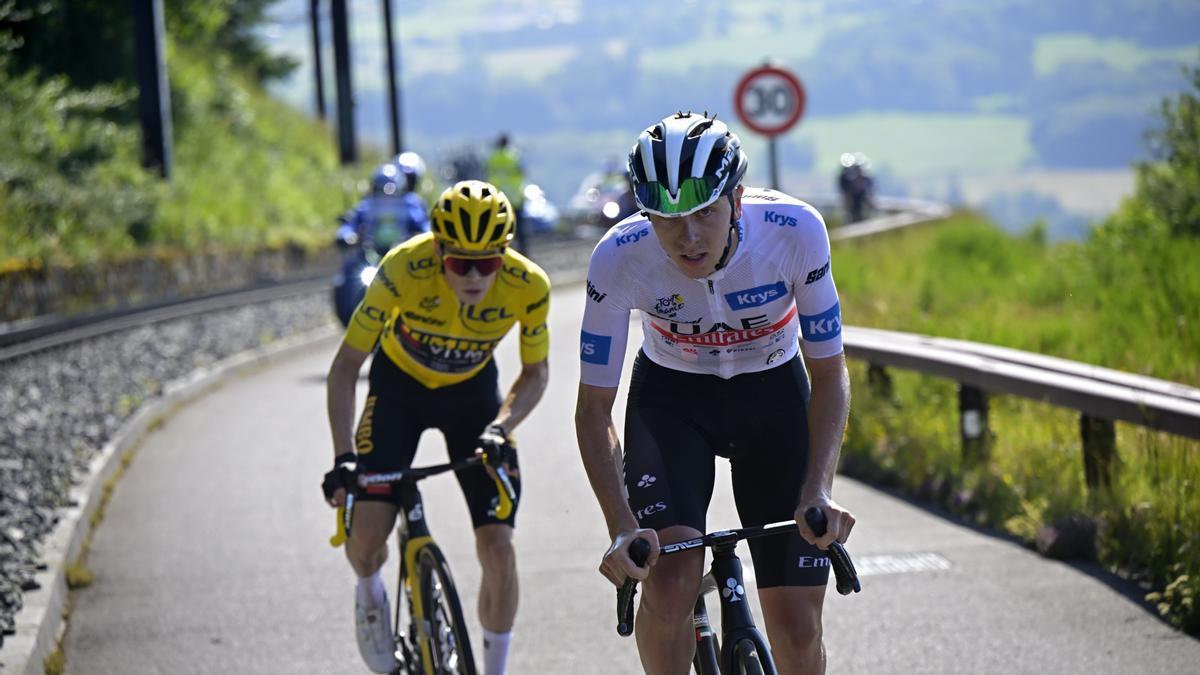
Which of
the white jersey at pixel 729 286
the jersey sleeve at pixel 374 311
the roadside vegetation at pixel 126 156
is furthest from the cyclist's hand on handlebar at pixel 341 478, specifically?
the roadside vegetation at pixel 126 156

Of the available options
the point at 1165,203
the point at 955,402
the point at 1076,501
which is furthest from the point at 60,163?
the point at 1076,501

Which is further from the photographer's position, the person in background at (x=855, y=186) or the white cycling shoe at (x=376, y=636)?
the person in background at (x=855, y=186)

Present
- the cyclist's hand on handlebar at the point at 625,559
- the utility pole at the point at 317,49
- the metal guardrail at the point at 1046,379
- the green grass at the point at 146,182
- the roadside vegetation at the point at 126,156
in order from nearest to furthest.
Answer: the cyclist's hand on handlebar at the point at 625,559 < the metal guardrail at the point at 1046,379 < the green grass at the point at 146,182 < the roadside vegetation at the point at 126,156 < the utility pole at the point at 317,49

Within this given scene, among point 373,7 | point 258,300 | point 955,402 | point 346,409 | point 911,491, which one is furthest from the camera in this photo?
point 373,7

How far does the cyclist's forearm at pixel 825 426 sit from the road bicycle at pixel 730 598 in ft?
0.51

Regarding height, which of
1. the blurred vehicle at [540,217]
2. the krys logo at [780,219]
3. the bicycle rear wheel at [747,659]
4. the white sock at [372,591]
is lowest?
the blurred vehicle at [540,217]

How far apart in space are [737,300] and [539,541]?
4.80 m

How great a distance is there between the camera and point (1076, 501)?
8.49m

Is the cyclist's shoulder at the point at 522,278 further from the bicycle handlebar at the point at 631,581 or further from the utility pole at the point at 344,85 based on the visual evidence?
the utility pole at the point at 344,85

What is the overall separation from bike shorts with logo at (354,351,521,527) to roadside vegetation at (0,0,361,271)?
15971mm

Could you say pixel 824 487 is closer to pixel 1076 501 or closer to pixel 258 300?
pixel 1076 501

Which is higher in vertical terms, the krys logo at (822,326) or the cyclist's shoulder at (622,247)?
the cyclist's shoulder at (622,247)

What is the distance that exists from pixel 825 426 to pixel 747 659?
2.19 feet

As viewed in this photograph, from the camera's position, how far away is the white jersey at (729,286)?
4.61 m
